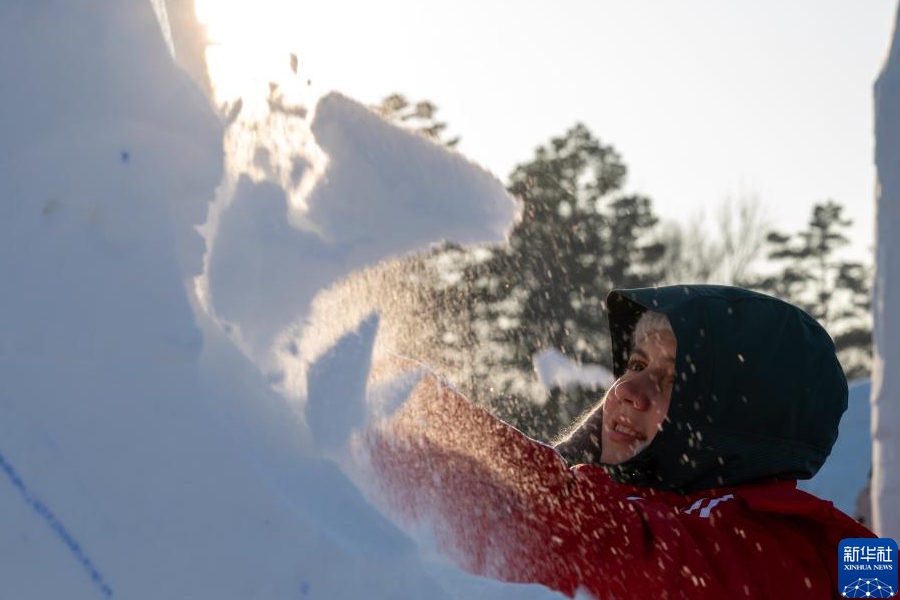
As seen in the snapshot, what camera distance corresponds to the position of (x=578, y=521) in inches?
61.0

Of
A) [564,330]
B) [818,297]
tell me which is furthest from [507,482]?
[818,297]

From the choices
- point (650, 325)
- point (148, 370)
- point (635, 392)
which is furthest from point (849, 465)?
point (148, 370)

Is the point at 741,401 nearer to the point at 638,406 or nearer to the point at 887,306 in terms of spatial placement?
the point at 638,406

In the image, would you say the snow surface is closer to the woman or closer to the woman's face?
the woman

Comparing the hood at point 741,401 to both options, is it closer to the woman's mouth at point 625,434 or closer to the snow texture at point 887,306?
the woman's mouth at point 625,434

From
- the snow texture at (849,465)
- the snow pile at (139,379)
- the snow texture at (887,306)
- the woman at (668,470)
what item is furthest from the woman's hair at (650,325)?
the snow texture at (849,465)

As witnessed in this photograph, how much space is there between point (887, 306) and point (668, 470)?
1.95 m

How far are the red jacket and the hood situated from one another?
6cm

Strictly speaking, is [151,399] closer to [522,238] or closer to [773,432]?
[773,432]

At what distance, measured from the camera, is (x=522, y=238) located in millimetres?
14984

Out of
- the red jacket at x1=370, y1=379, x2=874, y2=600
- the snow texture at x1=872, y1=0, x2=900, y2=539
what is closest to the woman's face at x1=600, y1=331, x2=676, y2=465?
the red jacket at x1=370, y1=379, x2=874, y2=600

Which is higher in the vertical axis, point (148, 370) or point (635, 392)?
point (148, 370)

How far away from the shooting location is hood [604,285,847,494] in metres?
1.88

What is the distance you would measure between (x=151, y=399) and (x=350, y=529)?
0.82 feet
